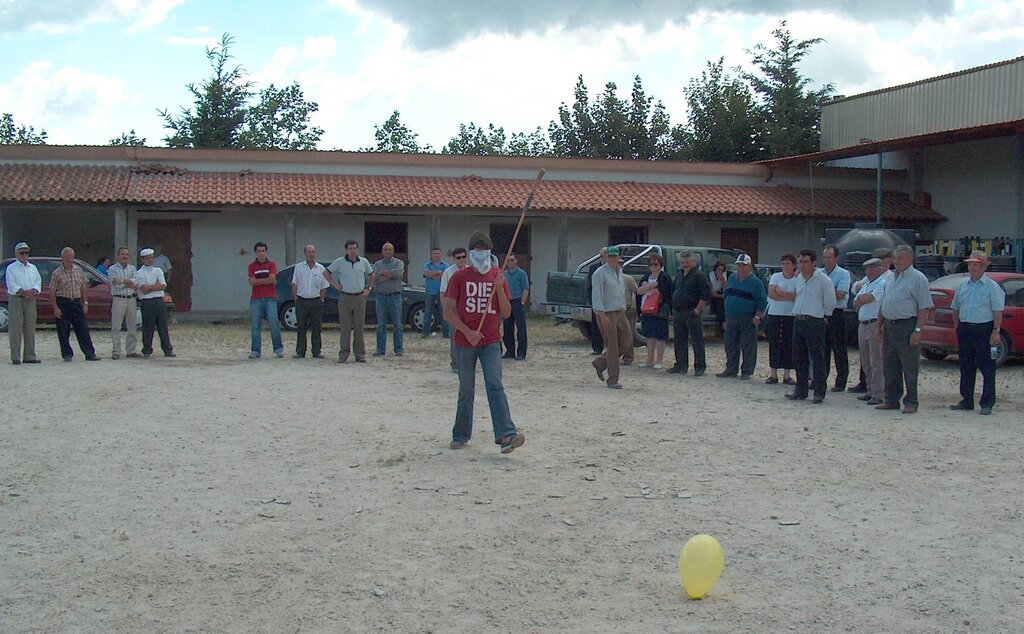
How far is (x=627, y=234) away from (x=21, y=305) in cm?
1809

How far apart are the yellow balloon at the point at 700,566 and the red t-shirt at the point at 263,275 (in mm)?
11523

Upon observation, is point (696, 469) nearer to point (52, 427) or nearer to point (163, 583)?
point (163, 583)

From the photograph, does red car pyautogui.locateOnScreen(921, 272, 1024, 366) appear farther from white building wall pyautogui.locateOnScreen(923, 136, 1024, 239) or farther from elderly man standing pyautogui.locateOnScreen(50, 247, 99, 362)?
elderly man standing pyautogui.locateOnScreen(50, 247, 99, 362)

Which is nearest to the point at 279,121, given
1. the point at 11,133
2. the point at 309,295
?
the point at 11,133

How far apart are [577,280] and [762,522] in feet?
40.1

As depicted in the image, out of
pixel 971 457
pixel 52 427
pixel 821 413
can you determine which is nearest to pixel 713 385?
pixel 821 413

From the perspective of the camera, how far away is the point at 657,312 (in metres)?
14.5

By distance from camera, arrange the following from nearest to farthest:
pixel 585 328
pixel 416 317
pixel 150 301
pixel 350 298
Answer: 1. pixel 350 298
2. pixel 150 301
3. pixel 585 328
4. pixel 416 317

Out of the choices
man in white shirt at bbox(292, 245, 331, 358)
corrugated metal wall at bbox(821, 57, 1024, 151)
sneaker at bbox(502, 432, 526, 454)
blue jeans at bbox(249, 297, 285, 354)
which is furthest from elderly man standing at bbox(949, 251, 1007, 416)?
corrugated metal wall at bbox(821, 57, 1024, 151)

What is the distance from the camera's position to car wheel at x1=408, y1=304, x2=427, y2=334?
72.3 ft

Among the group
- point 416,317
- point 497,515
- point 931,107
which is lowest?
point 497,515

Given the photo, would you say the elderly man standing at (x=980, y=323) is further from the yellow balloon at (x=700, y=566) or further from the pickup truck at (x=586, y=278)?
the yellow balloon at (x=700, y=566)

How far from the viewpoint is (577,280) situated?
18438 millimetres

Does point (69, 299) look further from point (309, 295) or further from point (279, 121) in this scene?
point (279, 121)
